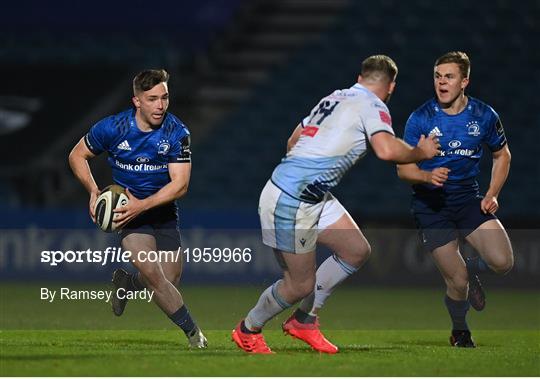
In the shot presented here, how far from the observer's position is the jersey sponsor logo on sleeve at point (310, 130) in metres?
8.69

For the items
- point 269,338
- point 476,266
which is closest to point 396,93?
point 476,266

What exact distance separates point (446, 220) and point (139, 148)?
2.47 meters

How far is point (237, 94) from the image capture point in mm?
21844

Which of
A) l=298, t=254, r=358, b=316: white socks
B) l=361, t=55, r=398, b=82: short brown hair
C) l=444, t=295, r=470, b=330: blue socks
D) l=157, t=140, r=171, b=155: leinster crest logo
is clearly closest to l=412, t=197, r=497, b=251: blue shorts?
l=444, t=295, r=470, b=330: blue socks

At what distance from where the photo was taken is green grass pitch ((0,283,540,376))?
802cm

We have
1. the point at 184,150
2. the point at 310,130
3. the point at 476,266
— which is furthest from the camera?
the point at 476,266

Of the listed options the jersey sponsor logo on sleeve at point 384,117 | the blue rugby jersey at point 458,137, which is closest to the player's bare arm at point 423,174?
the jersey sponsor logo on sleeve at point 384,117

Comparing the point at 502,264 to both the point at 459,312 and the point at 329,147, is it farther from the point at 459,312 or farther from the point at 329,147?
the point at 329,147

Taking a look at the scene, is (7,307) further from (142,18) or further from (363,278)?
(142,18)

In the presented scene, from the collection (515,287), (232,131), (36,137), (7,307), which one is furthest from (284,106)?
(7,307)

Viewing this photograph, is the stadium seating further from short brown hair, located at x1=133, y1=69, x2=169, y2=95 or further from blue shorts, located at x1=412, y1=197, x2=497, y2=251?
short brown hair, located at x1=133, y1=69, x2=169, y2=95

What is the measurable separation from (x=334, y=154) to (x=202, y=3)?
13925mm

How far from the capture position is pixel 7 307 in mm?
12945

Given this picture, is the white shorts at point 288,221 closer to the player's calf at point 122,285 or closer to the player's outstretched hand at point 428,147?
the player's outstretched hand at point 428,147
